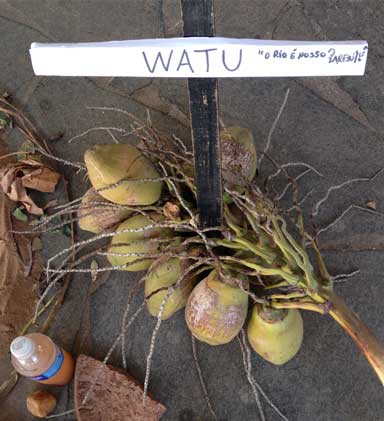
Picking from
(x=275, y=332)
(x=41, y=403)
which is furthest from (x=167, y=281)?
(x=41, y=403)

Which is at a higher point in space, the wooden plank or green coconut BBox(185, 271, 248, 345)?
the wooden plank

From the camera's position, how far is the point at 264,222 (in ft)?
3.30

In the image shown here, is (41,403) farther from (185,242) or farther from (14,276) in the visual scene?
(185,242)

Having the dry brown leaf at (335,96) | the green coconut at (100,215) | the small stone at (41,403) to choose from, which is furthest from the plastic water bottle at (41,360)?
the dry brown leaf at (335,96)

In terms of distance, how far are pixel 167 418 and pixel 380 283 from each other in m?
0.66

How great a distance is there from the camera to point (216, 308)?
1.04 m

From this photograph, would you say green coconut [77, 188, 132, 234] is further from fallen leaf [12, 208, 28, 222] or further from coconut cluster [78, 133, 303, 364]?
fallen leaf [12, 208, 28, 222]

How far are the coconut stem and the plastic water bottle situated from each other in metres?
0.64

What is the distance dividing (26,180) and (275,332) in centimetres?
81

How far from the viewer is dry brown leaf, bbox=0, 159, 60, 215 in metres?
1.39

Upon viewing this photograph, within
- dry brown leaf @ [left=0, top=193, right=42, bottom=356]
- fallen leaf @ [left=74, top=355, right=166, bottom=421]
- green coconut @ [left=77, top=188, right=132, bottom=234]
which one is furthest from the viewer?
dry brown leaf @ [left=0, top=193, right=42, bottom=356]

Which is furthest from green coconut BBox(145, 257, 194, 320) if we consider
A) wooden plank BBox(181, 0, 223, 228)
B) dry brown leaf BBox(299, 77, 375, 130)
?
dry brown leaf BBox(299, 77, 375, 130)

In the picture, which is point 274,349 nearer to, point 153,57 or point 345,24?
point 153,57

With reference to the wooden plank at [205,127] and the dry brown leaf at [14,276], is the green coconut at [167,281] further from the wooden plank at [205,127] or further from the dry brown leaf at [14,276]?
the dry brown leaf at [14,276]
